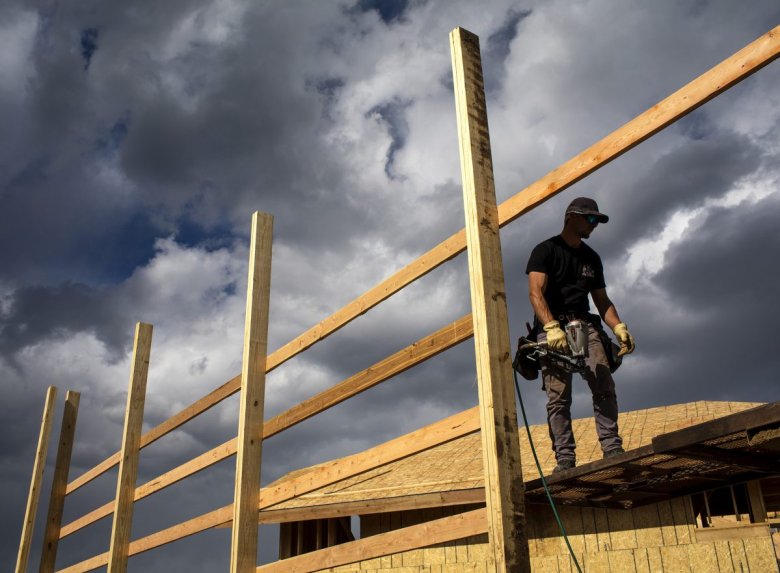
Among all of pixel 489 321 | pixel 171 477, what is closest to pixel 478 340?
pixel 489 321

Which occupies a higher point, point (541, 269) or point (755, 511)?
point (541, 269)

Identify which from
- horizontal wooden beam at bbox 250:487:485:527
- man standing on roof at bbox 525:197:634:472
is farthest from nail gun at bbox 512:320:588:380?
horizontal wooden beam at bbox 250:487:485:527

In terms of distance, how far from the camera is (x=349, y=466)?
4773 mm

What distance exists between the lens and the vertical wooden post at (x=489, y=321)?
3518 mm

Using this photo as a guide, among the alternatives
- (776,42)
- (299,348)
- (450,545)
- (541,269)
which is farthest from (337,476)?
(450,545)

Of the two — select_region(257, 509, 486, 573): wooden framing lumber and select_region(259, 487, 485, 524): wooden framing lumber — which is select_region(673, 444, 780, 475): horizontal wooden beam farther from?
select_region(259, 487, 485, 524): wooden framing lumber

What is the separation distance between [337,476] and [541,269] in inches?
76.2

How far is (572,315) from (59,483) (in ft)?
28.8

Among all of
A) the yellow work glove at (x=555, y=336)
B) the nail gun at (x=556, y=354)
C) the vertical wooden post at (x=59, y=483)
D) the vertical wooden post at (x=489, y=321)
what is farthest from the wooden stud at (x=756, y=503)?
the vertical wooden post at (x=59, y=483)

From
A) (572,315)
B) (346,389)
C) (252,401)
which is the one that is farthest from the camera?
(252,401)

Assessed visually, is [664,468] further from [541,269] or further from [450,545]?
[450,545]

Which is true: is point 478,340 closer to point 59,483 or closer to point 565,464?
point 565,464

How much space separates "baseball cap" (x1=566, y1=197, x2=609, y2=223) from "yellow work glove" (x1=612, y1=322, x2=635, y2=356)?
76 centimetres

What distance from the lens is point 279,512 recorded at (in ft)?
34.8
